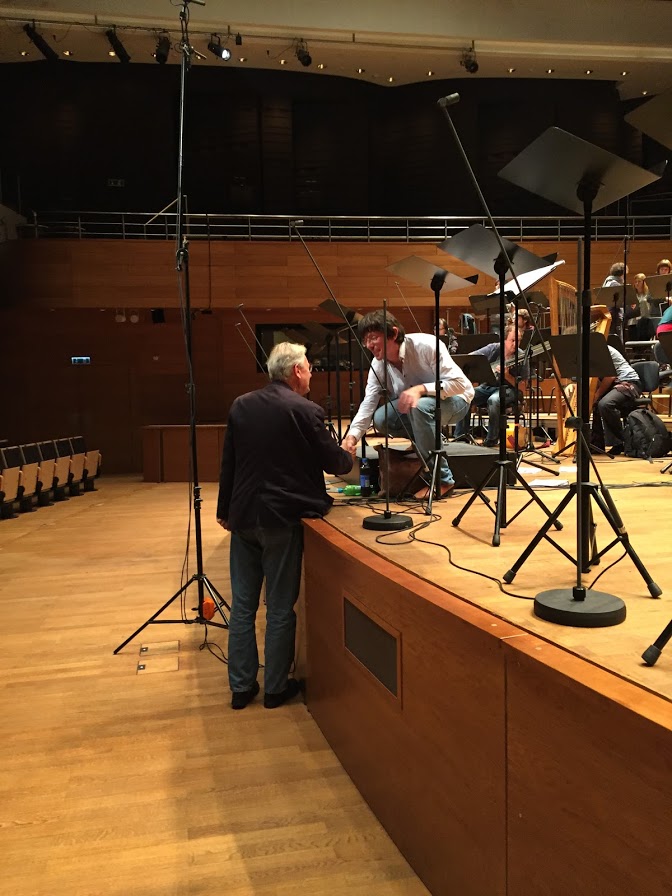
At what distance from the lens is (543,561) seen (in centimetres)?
221

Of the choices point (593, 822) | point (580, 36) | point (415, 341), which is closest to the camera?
point (593, 822)

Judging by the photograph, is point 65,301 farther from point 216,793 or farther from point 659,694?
point 659,694

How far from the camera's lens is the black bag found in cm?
539

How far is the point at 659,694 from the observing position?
3.63 feet

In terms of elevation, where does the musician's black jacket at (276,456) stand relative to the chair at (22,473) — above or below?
above

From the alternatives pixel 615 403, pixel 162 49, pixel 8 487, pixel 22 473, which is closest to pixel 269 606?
pixel 615 403

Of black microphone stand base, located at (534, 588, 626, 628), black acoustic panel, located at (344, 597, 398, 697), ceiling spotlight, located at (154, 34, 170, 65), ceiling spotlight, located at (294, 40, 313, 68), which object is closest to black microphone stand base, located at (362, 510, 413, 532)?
black acoustic panel, located at (344, 597, 398, 697)

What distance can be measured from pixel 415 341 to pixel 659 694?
8.83 ft

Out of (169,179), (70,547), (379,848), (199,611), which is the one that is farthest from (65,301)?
(379,848)

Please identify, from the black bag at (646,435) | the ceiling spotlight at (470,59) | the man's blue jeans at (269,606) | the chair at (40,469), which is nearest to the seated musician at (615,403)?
the black bag at (646,435)

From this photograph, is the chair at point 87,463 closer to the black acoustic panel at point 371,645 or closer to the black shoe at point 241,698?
the black shoe at point 241,698

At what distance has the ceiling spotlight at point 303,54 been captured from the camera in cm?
1112

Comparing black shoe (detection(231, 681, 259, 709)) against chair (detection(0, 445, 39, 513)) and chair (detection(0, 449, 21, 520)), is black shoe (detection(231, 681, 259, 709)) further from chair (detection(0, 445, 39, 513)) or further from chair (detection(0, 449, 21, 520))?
chair (detection(0, 445, 39, 513))

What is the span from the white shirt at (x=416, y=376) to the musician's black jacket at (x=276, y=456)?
0.66 meters
